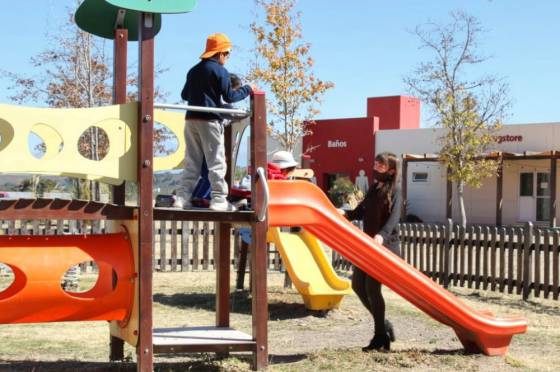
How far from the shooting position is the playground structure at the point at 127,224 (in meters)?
5.59

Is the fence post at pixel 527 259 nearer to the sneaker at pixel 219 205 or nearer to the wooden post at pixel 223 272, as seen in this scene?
the wooden post at pixel 223 272

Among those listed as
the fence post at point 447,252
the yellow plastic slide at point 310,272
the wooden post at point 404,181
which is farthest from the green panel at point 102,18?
the wooden post at point 404,181

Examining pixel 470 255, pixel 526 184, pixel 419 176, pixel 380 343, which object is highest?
pixel 419 176

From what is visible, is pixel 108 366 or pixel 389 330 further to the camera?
pixel 389 330

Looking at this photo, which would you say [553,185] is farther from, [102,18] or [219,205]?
[219,205]

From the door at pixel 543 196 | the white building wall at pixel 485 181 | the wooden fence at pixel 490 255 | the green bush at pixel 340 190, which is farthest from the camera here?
the green bush at pixel 340 190

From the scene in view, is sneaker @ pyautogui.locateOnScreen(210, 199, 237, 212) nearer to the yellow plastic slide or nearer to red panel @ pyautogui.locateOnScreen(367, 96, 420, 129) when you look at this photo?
the yellow plastic slide

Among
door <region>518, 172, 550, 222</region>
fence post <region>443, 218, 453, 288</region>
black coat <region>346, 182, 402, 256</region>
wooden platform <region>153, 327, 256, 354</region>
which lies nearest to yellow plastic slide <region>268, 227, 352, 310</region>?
black coat <region>346, 182, 402, 256</region>

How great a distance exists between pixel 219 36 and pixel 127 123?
1.23 m

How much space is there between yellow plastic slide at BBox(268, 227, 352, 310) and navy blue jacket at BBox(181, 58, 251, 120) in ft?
14.3

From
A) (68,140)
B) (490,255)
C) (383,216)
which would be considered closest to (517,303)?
(490,255)

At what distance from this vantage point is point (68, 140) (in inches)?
222

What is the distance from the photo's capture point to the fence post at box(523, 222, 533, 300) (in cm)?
1190

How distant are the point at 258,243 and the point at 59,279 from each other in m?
1.62
